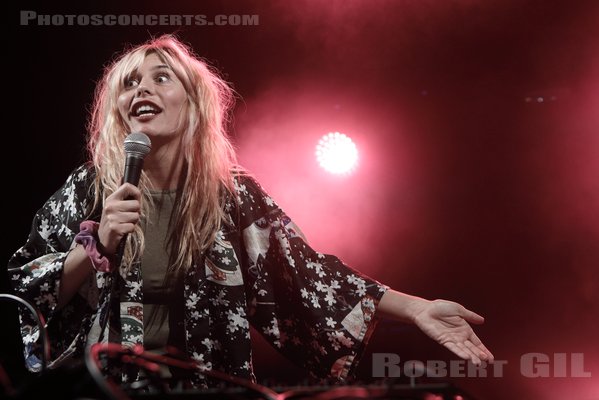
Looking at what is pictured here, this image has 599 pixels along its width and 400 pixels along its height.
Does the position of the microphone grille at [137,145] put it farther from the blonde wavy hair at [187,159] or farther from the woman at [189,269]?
the blonde wavy hair at [187,159]

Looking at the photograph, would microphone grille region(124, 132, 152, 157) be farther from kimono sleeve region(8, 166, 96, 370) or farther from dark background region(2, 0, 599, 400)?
dark background region(2, 0, 599, 400)

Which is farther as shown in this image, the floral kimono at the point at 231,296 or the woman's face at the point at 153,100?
the woman's face at the point at 153,100

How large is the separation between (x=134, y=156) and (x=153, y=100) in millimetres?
566

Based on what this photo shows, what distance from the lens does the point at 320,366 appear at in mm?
2018

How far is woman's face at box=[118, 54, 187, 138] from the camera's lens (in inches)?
82.4

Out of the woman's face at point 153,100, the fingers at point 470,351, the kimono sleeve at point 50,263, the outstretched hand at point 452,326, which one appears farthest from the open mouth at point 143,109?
the fingers at point 470,351

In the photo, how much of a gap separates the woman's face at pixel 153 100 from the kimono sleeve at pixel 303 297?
32 cm

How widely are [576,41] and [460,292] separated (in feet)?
4.31

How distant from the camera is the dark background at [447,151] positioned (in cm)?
319

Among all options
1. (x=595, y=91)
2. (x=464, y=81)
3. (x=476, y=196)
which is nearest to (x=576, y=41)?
(x=595, y=91)

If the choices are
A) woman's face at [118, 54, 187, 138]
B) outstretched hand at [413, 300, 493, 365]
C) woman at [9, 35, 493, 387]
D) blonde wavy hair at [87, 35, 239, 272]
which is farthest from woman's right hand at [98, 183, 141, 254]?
outstretched hand at [413, 300, 493, 365]

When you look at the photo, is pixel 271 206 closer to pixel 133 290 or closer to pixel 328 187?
pixel 133 290

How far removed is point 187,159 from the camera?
2176 mm

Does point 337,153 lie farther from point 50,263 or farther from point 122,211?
point 122,211
